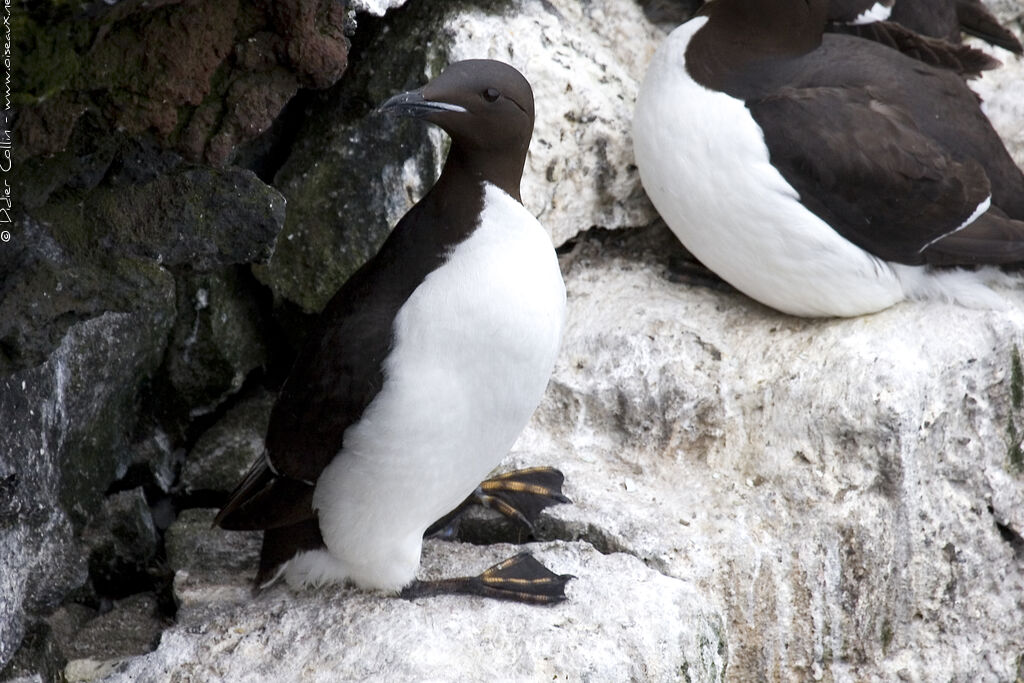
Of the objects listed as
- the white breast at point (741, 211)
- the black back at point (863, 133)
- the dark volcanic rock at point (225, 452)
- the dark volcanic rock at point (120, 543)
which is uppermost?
the black back at point (863, 133)

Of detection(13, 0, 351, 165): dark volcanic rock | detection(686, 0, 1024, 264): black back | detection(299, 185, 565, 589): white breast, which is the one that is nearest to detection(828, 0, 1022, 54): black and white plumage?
detection(686, 0, 1024, 264): black back

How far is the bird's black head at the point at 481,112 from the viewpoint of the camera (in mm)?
2865

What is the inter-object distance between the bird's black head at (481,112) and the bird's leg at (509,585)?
979 millimetres

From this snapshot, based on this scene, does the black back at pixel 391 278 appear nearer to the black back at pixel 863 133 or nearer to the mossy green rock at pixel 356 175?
the mossy green rock at pixel 356 175

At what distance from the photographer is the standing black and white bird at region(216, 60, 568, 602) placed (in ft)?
9.61

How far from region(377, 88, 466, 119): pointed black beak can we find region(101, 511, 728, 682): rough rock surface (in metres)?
1.24

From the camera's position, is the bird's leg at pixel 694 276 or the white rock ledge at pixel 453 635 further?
the bird's leg at pixel 694 276

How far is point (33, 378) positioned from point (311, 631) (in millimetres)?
930

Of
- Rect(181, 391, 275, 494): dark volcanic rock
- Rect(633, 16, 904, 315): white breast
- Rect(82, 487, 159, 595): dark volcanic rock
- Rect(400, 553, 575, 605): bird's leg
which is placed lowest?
Rect(82, 487, 159, 595): dark volcanic rock

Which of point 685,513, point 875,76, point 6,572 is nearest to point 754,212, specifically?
point 875,76

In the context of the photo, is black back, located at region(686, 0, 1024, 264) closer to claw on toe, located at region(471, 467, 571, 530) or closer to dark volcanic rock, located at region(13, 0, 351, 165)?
claw on toe, located at region(471, 467, 571, 530)

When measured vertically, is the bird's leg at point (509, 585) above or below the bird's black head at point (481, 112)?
below

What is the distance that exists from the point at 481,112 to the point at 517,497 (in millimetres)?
1198

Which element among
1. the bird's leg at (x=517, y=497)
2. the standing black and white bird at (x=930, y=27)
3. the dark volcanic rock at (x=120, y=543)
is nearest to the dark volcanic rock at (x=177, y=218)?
the bird's leg at (x=517, y=497)
